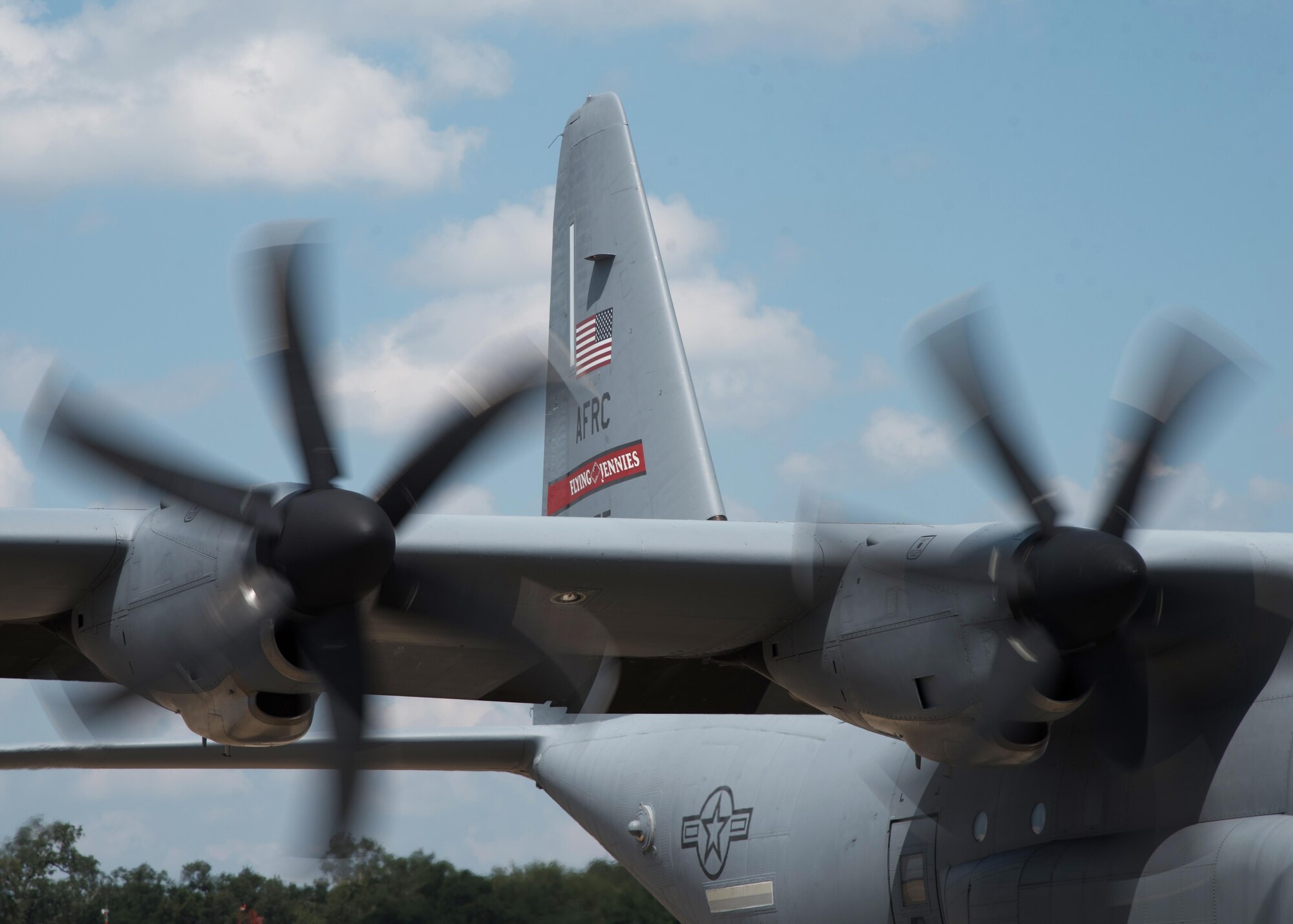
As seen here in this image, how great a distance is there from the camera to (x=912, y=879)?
8750mm

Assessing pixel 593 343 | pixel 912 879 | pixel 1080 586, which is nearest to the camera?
pixel 1080 586

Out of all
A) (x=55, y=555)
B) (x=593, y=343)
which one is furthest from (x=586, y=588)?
(x=593, y=343)

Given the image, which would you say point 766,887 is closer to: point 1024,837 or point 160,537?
point 1024,837

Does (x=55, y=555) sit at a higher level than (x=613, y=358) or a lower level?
lower

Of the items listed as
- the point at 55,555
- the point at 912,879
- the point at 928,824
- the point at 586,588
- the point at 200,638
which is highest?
the point at 55,555

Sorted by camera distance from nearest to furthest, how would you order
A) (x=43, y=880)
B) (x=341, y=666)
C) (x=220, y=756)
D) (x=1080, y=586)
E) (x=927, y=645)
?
(x=341, y=666) → (x=1080, y=586) → (x=927, y=645) → (x=220, y=756) → (x=43, y=880)

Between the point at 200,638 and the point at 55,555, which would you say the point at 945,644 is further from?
the point at 55,555

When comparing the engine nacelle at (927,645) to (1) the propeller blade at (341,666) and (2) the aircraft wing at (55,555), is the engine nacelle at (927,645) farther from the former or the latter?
(2) the aircraft wing at (55,555)

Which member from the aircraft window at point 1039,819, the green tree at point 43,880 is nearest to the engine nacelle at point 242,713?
the aircraft window at point 1039,819

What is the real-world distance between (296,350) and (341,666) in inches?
61.1

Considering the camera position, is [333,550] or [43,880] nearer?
[333,550]

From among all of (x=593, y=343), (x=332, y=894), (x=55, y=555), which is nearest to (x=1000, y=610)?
(x=55, y=555)

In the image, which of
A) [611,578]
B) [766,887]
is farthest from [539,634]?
[766,887]

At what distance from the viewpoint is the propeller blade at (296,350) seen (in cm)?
671
